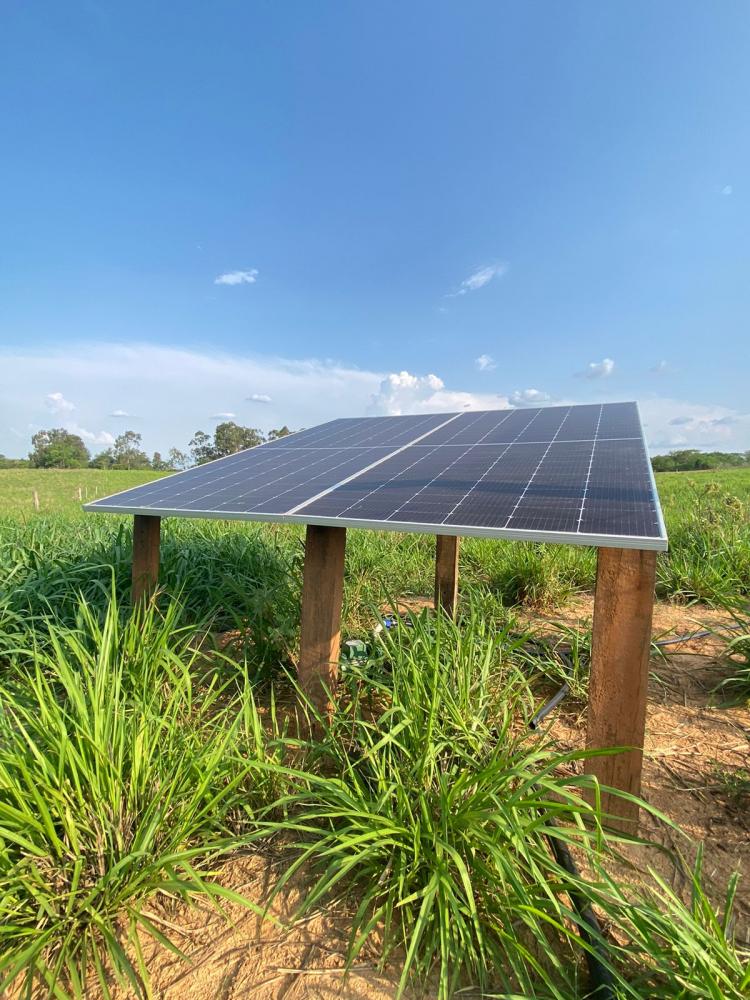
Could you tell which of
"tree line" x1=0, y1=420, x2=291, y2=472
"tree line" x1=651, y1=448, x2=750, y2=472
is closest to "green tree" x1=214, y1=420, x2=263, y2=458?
"tree line" x1=0, y1=420, x2=291, y2=472

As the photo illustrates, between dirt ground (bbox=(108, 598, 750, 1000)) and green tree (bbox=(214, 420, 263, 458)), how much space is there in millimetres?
94891

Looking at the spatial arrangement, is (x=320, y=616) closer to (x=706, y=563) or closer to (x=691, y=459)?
(x=706, y=563)

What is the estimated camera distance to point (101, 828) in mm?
1757

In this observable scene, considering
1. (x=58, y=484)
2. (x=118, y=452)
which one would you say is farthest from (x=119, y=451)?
(x=58, y=484)

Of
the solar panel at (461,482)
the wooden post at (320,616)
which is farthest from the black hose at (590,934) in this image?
the wooden post at (320,616)

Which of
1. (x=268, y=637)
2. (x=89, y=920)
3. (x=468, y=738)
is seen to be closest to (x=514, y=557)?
(x=268, y=637)

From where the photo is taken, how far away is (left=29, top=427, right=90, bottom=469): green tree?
8200 cm

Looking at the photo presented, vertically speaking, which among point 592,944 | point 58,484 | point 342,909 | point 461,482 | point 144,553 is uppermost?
point 461,482

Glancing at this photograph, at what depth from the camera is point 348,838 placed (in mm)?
1685

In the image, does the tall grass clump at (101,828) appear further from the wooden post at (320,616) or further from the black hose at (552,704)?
the black hose at (552,704)

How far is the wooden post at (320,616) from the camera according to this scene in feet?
8.96

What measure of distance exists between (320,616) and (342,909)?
1.31m

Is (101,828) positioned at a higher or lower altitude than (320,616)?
lower

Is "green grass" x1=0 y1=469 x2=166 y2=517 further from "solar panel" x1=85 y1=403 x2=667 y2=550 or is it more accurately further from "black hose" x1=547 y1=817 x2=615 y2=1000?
"black hose" x1=547 y1=817 x2=615 y2=1000
